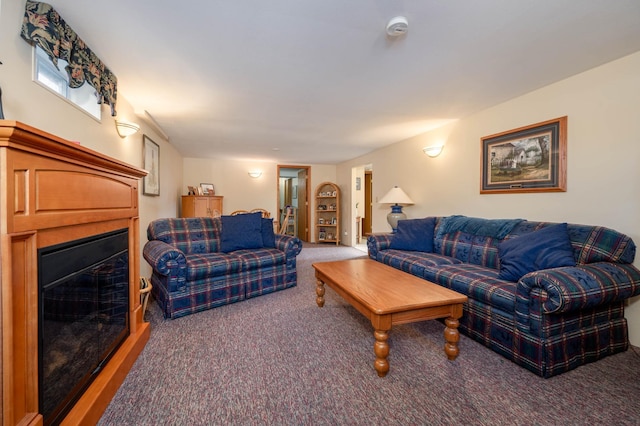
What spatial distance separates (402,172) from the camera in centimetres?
446

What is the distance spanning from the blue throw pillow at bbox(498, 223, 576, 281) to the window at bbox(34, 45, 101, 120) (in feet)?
10.8

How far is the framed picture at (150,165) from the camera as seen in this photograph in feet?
10.4

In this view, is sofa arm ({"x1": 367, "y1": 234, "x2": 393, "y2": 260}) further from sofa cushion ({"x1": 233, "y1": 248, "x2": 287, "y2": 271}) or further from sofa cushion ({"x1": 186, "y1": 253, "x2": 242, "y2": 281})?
sofa cushion ({"x1": 186, "y1": 253, "x2": 242, "y2": 281})

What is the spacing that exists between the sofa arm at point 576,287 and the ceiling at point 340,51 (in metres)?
1.53

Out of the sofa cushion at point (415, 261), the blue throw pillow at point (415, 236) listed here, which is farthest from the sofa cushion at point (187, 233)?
the blue throw pillow at point (415, 236)

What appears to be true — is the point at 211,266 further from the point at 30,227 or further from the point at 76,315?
the point at 30,227

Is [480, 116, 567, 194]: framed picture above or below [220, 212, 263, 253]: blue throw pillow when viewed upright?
above

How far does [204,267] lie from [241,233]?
0.77 m

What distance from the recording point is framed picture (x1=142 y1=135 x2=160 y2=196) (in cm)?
317

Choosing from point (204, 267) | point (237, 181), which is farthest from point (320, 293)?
point (237, 181)

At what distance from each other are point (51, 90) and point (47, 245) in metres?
1.16

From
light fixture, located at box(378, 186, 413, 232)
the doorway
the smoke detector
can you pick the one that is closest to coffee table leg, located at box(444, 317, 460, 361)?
the smoke detector

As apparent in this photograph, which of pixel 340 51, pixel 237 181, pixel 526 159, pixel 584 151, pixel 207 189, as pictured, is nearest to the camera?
pixel 340 51

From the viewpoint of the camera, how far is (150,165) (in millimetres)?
3393
